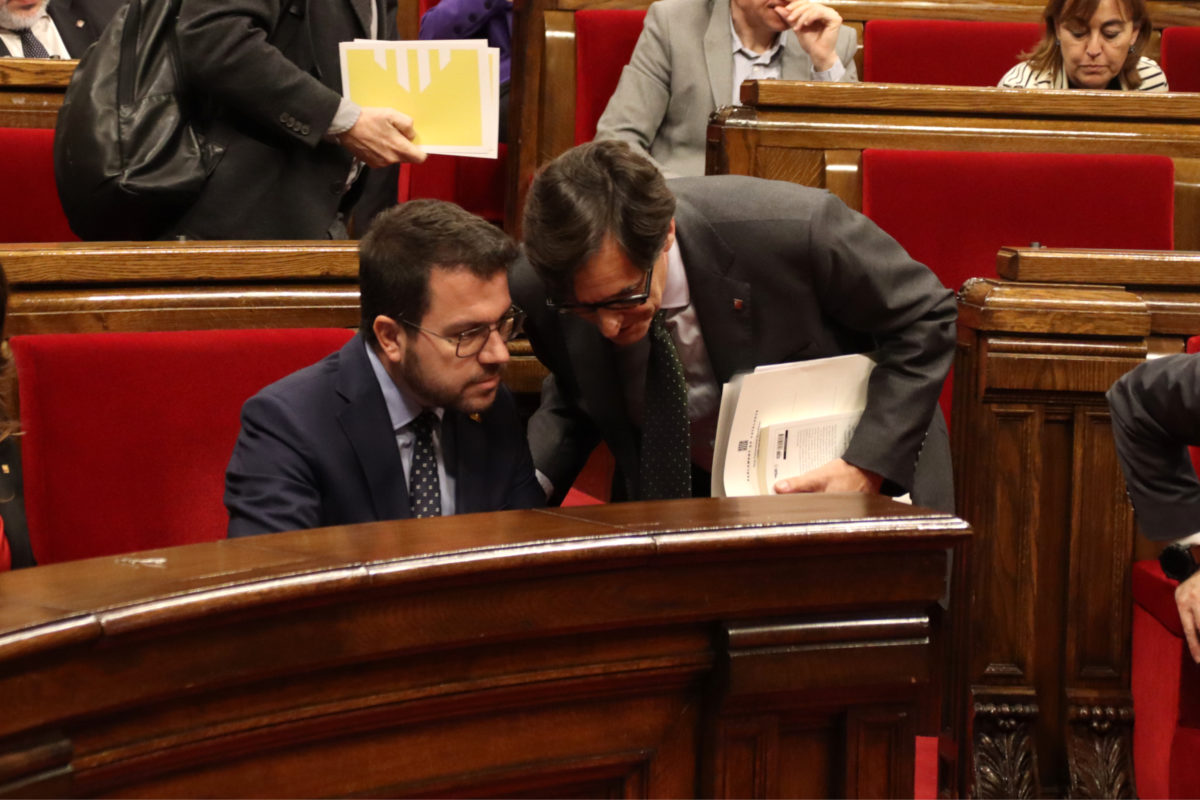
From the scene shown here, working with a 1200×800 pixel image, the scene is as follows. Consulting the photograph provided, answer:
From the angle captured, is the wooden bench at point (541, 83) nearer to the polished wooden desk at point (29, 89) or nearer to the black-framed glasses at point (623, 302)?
the polished wooden desk at point (29, 89)

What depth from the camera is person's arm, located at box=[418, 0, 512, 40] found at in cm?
248

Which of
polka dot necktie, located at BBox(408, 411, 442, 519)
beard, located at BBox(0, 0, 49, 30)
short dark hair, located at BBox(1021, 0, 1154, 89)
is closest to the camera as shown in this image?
polka dot necktie, located at BBox(408, 411, 442, 519)

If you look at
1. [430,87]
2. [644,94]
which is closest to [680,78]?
[644,94]

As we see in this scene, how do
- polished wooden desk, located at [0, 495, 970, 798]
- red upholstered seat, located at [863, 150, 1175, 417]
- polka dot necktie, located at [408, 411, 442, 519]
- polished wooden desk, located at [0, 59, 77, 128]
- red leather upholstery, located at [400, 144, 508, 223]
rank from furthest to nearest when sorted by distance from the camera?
red leather upholstery, located at [400, 144, 508, 223] → polished wooden desk, located at [0, 59, 77, 128] → red upholstered seat, located at [863, 150, 1175, 417] → polka dot necktie, located at [408, 411, 442, 519] → polished wooden desk, located at [0, 495, 970, 798]

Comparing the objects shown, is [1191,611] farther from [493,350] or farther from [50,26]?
[50,26]

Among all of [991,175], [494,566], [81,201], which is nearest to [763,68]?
[991,175]

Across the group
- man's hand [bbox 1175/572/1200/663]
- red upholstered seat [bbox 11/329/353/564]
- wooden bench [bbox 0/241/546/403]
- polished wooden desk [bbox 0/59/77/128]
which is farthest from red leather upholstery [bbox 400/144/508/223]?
man's hand [bbox 1175/572/1200/663]

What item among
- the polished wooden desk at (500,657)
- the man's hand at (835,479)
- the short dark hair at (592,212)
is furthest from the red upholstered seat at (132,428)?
the polished wooden desk at (500,657)

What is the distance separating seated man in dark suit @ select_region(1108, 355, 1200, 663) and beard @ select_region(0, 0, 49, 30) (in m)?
1.90

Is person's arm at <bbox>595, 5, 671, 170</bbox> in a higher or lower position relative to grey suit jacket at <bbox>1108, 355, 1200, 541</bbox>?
higher

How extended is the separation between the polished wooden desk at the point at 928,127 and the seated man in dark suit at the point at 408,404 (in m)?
0.75

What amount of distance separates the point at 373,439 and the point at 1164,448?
659mm

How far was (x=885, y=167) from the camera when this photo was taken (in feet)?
5.79

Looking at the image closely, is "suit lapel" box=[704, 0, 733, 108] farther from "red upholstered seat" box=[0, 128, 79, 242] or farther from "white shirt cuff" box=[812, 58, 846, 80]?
"red upholstered seat" box=[0, 128, 79, 242]
